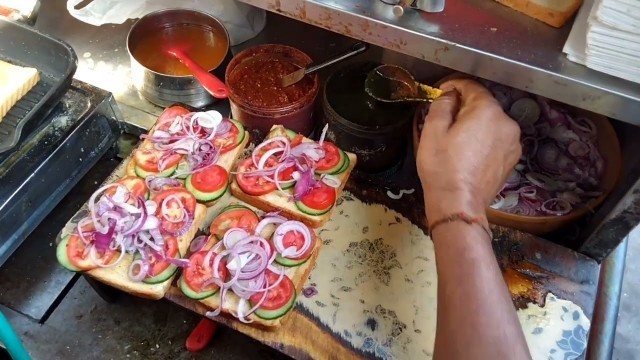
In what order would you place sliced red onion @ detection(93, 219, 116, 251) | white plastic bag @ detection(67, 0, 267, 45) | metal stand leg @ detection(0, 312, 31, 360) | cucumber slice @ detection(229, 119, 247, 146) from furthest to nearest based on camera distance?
white plastic bag @ detection(67, 0, 267, 45), cucumber slice @ detection(229, 119, 247, 146), sliced red onion @ detection(93, 219, 116, 251), metal stand leg @ detection(0, 312, 31, 360)

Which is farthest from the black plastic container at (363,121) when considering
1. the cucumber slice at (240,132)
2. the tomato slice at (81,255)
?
the tomato slice at (81,255)

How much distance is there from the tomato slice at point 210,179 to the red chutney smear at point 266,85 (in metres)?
0.21

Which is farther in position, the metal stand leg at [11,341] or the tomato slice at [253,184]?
the tomato slice at [253,184]

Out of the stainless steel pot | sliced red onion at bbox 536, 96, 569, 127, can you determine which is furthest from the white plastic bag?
sliced red onion at bbox 536, 96, 569, 127

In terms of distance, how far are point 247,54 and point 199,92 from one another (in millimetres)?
188

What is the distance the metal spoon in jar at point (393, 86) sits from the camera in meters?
1.56

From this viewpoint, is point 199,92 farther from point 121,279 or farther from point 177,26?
point 121,279

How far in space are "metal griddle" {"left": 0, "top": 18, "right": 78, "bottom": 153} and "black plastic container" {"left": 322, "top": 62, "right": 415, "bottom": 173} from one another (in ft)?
2.30

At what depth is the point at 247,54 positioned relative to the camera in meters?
1.67

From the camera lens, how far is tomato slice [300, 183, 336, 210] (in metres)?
1.47

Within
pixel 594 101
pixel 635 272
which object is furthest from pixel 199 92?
pixel 635 272

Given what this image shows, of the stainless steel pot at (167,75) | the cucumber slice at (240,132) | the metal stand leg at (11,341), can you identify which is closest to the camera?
the metal stand leg at (11,341)

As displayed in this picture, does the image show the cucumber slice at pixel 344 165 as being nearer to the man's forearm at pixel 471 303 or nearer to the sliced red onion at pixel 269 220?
the sliced red onion at pixel 269 220

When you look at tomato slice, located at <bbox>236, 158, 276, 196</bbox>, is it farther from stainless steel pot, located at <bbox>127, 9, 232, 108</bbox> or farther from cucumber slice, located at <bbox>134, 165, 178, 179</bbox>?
stainless steel pot, located at <bbox>127, 9, 232, 108</bbox>
